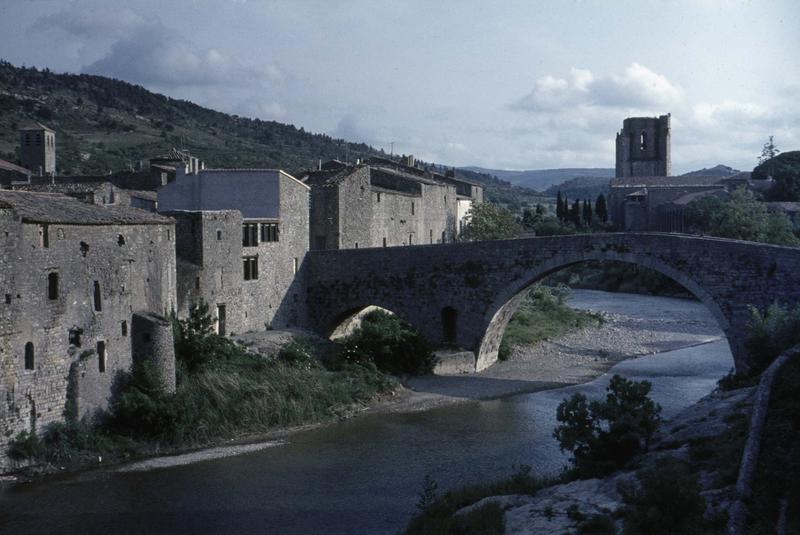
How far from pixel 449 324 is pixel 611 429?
14909 millimetres

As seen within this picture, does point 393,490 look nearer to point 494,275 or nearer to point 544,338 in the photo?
point 494,275

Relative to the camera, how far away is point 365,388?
25.4 metres

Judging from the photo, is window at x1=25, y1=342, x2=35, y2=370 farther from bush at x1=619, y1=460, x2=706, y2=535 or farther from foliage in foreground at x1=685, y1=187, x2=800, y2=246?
foliage in foreground at x1=685, y1=187, x2=800, y2=246

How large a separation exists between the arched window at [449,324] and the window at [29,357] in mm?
14109

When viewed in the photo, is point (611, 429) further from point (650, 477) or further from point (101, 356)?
point (101, 356)

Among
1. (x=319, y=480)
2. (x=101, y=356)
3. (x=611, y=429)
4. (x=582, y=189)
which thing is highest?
(x=582, y=189)

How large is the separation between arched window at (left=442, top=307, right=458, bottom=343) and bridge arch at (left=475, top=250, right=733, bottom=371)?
3.47 ft

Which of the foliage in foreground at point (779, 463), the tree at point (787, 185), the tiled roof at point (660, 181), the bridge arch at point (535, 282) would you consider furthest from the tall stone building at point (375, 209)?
the tiled roof at point (660, 181)

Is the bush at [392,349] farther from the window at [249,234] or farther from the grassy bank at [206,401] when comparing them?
the window at [249,234]

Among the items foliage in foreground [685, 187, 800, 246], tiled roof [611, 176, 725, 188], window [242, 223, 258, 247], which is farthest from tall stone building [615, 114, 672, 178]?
window [242, 223, 258, 247]

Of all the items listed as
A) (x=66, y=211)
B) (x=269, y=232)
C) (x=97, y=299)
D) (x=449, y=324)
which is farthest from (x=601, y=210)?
(x=66, y=211)

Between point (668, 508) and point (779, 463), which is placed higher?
point (779, 463)

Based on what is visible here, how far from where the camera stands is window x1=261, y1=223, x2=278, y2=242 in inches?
1083

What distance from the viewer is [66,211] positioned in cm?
1978
